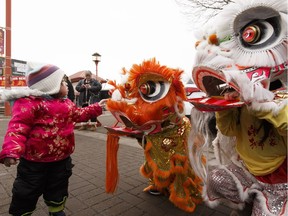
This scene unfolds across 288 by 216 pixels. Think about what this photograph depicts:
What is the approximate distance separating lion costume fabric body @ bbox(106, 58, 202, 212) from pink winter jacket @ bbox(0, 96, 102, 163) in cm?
45

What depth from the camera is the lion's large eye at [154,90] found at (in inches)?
89.9

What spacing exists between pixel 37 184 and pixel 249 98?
1.80 meters

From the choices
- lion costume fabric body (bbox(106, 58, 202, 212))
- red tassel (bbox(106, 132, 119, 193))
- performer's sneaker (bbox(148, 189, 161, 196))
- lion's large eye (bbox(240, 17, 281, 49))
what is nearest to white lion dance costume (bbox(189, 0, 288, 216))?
lion's large eye (bbox(240, 17, 281, 49))

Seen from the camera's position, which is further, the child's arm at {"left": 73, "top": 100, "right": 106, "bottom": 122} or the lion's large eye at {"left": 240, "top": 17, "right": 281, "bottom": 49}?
the child's arm at {"left": 73, "top": 100, "right": 106, "bottom": 122}

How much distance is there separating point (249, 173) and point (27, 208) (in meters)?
1.81

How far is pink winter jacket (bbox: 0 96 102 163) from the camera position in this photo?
6.13ft

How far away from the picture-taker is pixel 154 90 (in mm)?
2303

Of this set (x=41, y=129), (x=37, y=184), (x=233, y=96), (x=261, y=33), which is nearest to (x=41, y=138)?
(x=41, y=129)

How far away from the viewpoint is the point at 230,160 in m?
1.85

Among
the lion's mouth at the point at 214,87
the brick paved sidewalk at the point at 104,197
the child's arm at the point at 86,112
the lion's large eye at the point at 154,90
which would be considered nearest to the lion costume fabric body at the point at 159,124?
the lion's large eye at the point at 154,90

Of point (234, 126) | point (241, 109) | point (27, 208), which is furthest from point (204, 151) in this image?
point (27, 208)

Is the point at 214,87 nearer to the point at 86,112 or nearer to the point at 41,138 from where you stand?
the point at 86,112

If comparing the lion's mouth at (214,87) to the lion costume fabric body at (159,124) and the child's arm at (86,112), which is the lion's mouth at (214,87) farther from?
the child's arm at (86,112)

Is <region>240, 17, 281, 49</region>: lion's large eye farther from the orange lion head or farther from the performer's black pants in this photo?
the performer's black pants
